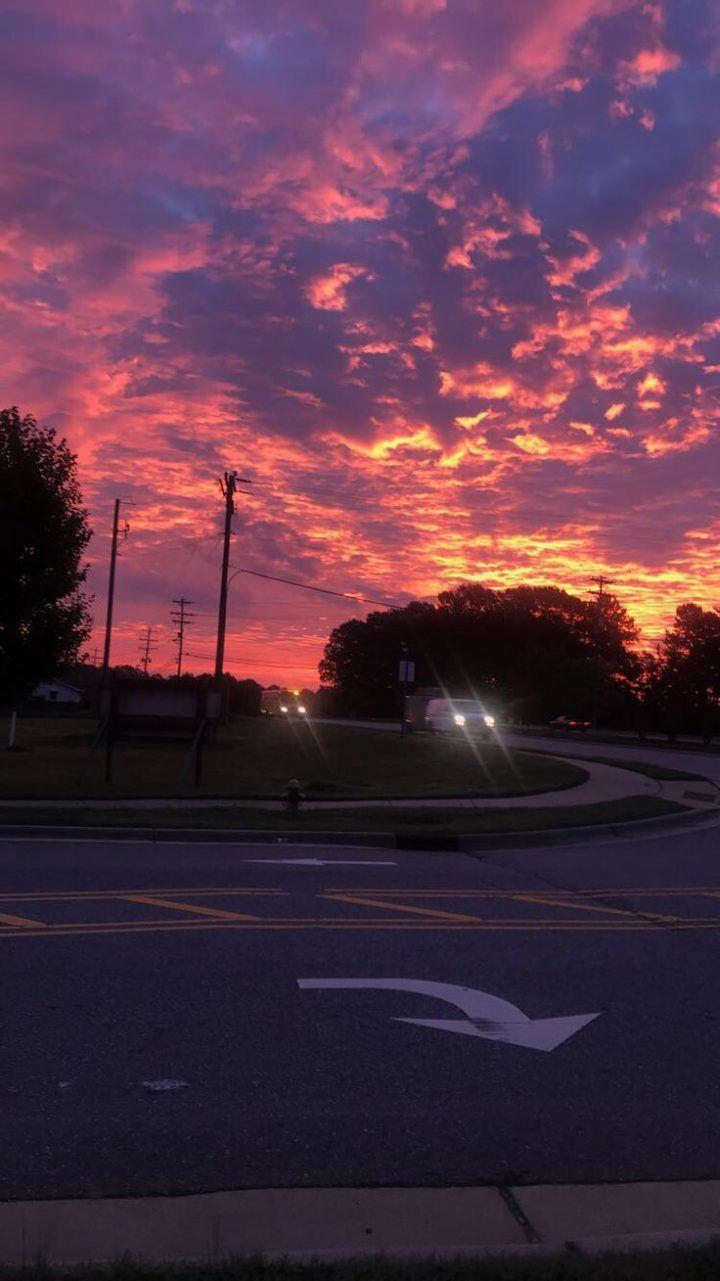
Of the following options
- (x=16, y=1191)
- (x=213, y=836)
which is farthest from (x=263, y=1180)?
(x=213, y=836)

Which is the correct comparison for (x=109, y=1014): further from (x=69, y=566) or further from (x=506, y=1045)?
(x=69, y=566)

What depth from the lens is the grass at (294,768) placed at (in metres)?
24.0

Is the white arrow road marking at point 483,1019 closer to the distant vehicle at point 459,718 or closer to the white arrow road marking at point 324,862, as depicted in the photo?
the white arrow road marking at point 324,862

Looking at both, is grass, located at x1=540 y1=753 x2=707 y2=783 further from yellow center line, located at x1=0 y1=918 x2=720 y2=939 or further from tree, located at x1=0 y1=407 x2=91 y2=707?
yellow center line, located at x1=0 y1=918 x2=720 y2=939

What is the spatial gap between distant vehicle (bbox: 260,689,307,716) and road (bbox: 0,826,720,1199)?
2182 inches

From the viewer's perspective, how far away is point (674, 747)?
45.7 metres

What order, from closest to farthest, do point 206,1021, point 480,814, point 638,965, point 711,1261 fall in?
point 711,1261 < point 206,1021 < point 638,965 < point 480,814

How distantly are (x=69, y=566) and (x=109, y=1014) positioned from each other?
20.1 metres

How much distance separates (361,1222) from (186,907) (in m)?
6.06

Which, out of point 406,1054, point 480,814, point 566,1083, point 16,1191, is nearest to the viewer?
point 16,1191

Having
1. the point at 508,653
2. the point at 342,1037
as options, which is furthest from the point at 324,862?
the point at 508,653

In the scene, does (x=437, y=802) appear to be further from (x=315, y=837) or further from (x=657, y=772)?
(x=657, y=772)

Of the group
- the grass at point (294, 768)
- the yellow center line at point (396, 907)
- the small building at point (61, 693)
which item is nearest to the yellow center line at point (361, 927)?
the yellow center line at point (396, 907)

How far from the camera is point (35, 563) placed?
25016 millimetres
